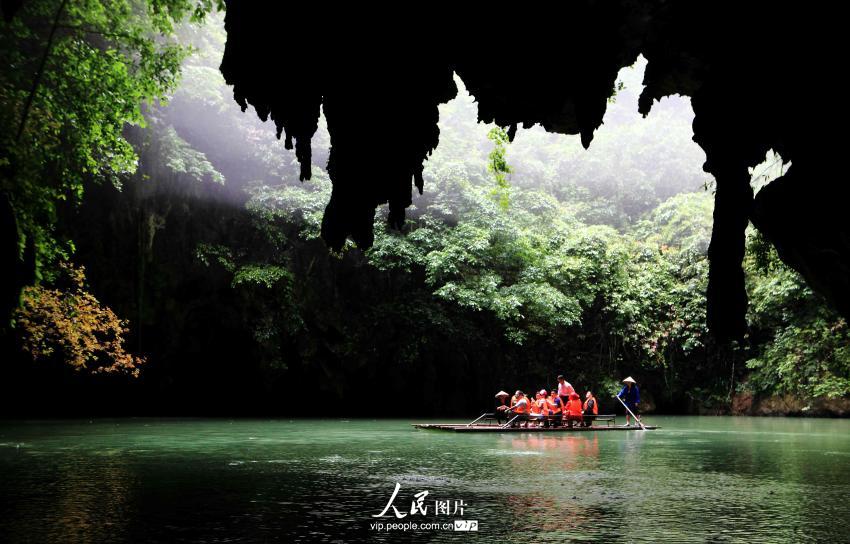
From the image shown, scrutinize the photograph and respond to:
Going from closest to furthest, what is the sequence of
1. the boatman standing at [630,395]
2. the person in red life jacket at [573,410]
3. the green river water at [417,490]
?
the green river water at [417,490] → the person in red life jacket at [573,410] → the boatman standing at [630,395]

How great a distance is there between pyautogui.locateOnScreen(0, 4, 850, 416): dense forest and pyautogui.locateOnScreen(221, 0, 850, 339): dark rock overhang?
10065mm

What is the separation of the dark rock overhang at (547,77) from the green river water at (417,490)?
1744 millimetres

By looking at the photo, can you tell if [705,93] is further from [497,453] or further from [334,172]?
[497,453]

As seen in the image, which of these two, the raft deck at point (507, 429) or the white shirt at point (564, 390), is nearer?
the raft deck at point (507, 429)

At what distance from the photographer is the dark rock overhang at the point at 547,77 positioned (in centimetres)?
488

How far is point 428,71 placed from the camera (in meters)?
5.25

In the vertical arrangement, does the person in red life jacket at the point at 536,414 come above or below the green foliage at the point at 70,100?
below

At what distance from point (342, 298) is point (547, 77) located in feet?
57.4

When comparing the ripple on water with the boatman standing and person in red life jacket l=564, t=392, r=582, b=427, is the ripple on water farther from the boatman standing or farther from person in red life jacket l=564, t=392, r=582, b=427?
the boatman standing

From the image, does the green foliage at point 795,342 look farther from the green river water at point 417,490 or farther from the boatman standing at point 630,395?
the green river water at point 417,490

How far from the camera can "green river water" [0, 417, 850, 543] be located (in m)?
4.79

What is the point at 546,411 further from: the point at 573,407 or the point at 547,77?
the point at 547,77
